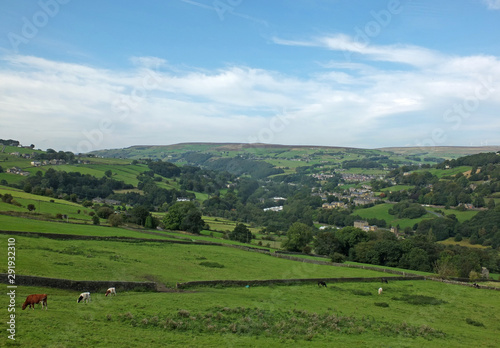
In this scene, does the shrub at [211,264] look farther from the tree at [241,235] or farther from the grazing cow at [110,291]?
the tree at [241,235]

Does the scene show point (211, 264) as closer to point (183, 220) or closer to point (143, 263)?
point (143, 263)

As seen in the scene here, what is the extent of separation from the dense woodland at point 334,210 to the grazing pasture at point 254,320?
27706mm

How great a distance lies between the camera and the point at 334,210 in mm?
140375

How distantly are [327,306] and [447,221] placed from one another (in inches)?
3883

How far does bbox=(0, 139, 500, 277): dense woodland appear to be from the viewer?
214ft

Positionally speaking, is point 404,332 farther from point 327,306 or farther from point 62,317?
point 62,317

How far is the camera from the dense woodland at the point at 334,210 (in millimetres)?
65137

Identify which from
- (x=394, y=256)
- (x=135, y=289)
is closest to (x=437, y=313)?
(x=135, y=289)

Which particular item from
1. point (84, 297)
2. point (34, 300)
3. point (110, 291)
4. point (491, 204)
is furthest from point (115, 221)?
point (491, 204)

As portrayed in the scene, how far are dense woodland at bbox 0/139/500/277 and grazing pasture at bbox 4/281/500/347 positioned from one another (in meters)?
27.7

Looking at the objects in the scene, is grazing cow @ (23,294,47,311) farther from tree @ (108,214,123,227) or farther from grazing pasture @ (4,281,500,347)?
tree @ (108,214,123,227)

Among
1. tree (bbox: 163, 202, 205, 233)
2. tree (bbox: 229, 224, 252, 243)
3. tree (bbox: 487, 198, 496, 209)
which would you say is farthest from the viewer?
tree (bbox: 487, 198, 496, 209)

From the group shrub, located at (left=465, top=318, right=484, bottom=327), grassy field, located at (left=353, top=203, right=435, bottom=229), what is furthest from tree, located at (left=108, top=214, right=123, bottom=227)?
grassy field, located at (left=353, top=203, right=435, bottom=229)

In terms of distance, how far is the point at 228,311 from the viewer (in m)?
20.7
